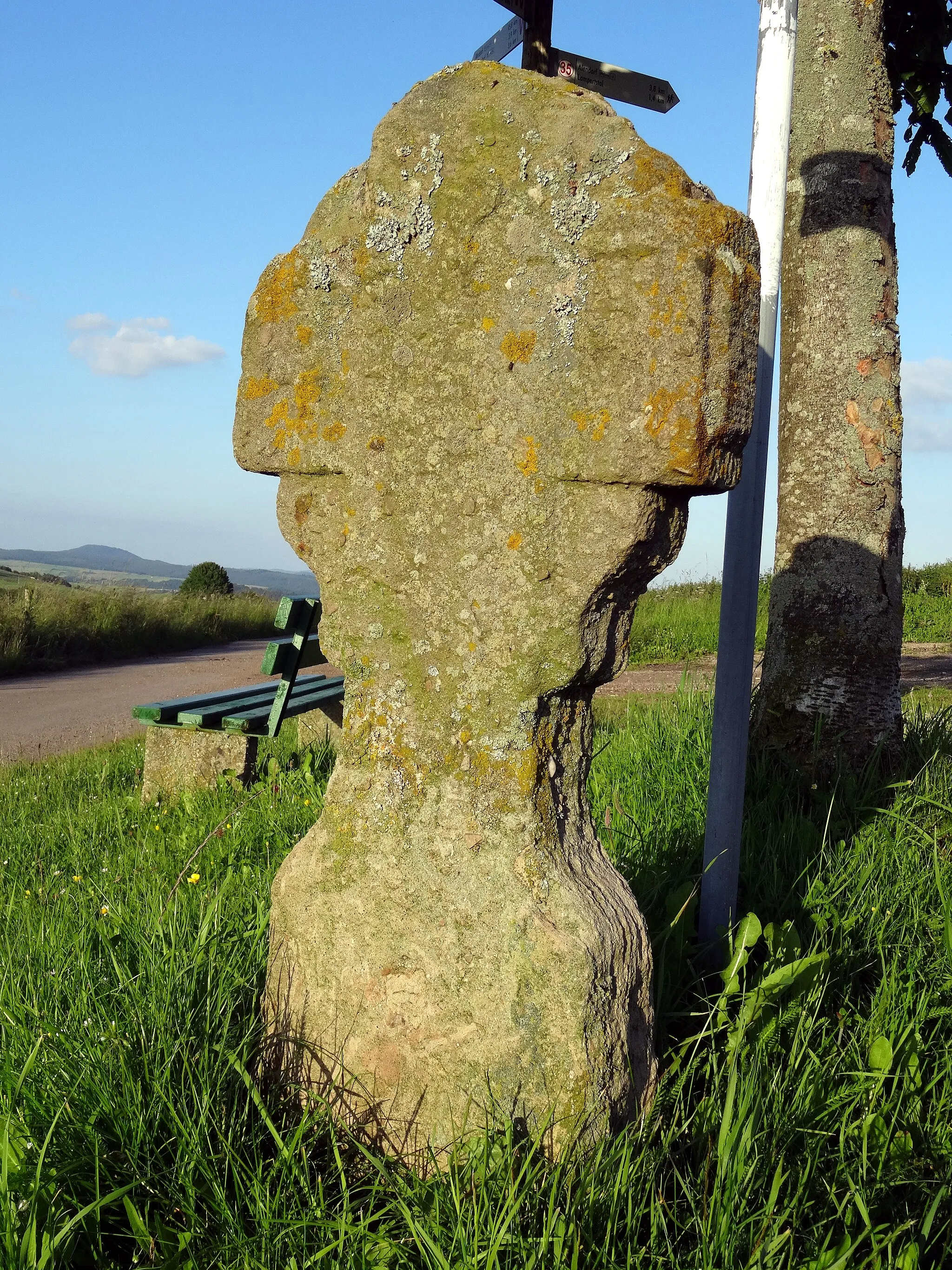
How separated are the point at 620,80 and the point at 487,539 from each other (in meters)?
3.38

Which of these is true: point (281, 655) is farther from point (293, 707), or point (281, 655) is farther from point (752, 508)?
point (752, 508)

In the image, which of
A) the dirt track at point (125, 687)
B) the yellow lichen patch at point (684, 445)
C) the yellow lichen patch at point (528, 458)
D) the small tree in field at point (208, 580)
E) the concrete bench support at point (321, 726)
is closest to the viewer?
the yellow lichen patch at point (684, 445)

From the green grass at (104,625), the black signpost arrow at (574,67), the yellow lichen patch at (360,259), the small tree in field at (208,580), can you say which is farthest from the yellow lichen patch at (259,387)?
the small tree in field at (208,580)

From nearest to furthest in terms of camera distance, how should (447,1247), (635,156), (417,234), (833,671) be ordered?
(447,1247), (635,156), (417,234), (833,671)

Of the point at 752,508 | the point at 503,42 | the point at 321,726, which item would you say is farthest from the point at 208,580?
the point at 752,508

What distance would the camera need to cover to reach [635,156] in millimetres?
1906

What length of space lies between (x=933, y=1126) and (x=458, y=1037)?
1014 mm

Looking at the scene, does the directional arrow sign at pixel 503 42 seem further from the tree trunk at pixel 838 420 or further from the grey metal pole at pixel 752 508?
the grey metal pole at pixel 752 508

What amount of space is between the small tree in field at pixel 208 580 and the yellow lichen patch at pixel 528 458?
1626 centimetres

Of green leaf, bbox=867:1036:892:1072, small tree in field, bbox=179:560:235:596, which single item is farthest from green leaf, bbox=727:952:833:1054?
small tree in field, bbox=179:560:235:596

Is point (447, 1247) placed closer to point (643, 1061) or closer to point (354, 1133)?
point (354, 1133)

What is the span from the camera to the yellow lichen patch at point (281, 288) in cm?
215

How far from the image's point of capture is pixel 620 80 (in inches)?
172

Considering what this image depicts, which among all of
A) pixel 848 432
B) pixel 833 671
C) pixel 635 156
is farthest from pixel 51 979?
pixel 848 432
